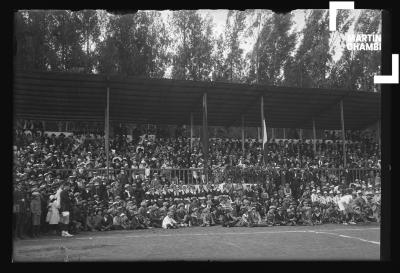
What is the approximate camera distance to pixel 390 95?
324 inches

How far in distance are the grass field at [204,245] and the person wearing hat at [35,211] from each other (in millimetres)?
445

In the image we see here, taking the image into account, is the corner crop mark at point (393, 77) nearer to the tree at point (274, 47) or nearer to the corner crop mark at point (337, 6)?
the corner crop mark at point (337, 6)

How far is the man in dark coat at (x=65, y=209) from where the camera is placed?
40.4 feet

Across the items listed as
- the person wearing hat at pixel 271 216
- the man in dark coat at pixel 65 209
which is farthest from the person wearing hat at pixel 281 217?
the man in dark coat at pixel 65 209

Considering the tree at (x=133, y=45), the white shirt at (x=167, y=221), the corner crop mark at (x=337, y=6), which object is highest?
the tree at (x=133, y=45)

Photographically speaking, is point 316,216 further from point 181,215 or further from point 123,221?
point 123,221

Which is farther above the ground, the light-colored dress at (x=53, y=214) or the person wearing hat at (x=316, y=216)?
the light-colored dress at (x=53, y=214)

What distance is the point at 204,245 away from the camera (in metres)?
10.7

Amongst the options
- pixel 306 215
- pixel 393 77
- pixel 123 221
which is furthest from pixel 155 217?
pixel 393 77

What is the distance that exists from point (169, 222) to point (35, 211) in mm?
4056

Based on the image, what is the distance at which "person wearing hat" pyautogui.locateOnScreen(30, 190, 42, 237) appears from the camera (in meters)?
11.8

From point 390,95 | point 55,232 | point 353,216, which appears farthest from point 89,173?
point 390,95

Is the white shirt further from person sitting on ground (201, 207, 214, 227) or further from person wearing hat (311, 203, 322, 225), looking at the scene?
person wearing hat (311, 203, 322, 225)
